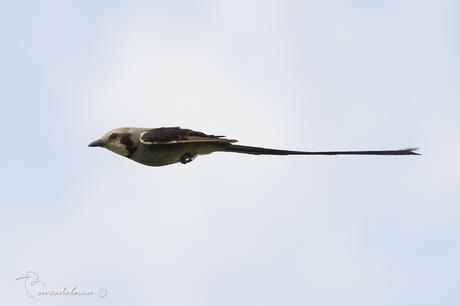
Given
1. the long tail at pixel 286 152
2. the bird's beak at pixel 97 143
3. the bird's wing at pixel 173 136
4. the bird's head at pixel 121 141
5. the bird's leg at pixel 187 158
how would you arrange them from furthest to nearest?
the bird's leg at pixel 187 158, the bird's beak at pixel 97 143, the bird's head at pixel 121 141, the bird's wing at pixel 173 136, the long tail at pixel 286 152

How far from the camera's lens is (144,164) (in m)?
11.0

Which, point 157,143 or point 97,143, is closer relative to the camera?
point 157,143

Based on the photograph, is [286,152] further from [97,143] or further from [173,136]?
[97,143]

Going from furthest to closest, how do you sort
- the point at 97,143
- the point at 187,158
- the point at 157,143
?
the point at 187,158, the point at 97,143, the point at 157,143

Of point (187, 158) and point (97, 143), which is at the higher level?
point (97, 143)

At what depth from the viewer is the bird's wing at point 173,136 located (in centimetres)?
1071

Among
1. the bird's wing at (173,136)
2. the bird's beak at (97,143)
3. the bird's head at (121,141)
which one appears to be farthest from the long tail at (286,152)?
the bird's beak at (97,143)

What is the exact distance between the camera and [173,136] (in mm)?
10820

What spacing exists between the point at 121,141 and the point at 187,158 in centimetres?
115

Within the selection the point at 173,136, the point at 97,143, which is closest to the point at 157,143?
the point at 173,136

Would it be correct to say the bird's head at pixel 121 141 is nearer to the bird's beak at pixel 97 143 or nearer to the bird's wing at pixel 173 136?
the bird's beak at pixel 97 143

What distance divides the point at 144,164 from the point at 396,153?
396cm

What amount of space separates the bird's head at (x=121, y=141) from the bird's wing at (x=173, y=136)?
0.17 meters

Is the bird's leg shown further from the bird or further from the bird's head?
the bird's head
